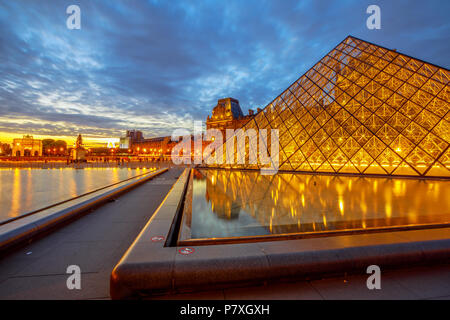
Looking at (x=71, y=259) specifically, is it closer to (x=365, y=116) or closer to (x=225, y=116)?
(x=365, y=116)

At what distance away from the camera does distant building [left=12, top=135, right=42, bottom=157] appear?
70.1 meters

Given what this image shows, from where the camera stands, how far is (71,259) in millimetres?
3094

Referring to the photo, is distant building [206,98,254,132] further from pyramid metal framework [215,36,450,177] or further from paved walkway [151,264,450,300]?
paved walkway [151,264,450,300]

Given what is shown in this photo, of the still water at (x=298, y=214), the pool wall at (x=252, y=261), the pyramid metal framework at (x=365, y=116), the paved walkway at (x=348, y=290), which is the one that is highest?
the pyramid metal framework at (x=365, y=116)

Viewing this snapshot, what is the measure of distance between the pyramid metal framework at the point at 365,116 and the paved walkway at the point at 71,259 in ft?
58.4

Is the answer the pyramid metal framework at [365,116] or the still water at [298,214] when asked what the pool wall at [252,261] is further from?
the pyramid metal framework at [365,116]

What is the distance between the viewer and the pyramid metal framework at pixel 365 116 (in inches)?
630

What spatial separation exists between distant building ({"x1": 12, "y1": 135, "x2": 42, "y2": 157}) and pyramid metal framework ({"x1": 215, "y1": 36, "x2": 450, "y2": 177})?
84929 millimetres

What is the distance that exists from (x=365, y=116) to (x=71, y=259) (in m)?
21.7

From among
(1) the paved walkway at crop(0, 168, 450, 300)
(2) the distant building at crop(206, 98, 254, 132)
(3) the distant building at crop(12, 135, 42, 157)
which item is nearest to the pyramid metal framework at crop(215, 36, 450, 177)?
(1) the paved walkway at crop(0, 168, 450, 300)

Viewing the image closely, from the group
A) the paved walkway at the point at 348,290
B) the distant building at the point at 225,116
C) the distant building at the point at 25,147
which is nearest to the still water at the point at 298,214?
the paved walkway at the point at 348,290

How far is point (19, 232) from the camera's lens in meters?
3.47

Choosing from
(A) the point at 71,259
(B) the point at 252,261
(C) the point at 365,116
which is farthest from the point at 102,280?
(C) the point at 365,116

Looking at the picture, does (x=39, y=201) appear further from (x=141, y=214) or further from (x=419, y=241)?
(x=419, y=241)
